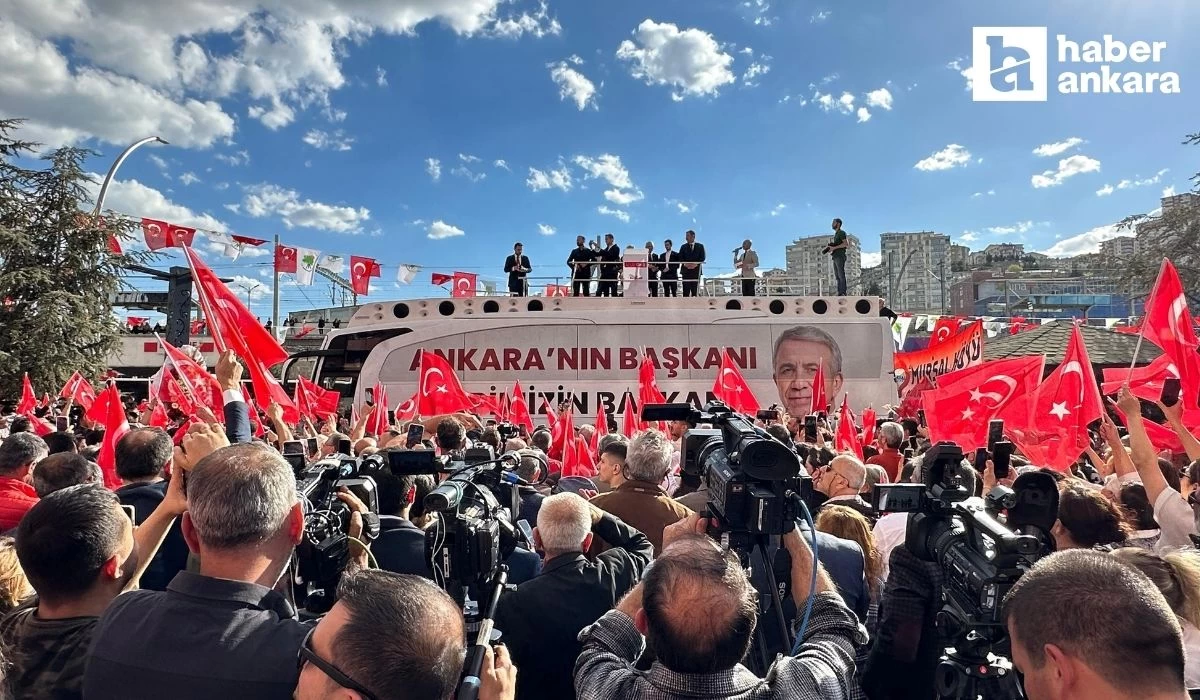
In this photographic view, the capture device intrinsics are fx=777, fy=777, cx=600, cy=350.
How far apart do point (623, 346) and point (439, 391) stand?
5.88 metres

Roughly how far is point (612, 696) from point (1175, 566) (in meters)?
1.66

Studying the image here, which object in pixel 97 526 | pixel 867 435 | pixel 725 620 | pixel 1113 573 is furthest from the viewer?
pixel 867 435

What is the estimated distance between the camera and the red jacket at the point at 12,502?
3.50 meters

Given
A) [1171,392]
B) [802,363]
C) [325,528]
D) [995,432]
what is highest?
[1171,392]

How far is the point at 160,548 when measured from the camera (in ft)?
10.2

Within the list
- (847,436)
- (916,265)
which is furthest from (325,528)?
(916,265)

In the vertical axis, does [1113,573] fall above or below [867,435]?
above

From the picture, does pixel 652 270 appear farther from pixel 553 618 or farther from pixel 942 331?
pixel 553 618

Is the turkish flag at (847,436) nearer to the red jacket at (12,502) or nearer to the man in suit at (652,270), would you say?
the red jacket at (12,502)

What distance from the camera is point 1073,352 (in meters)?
6.13

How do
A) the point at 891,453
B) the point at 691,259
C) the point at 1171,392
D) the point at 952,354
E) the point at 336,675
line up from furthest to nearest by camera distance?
the point at 691,259 → the point at 952,354 → the point at 891,453 → the point at 1171,392 → the point at 336,675

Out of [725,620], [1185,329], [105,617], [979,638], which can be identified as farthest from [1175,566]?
[1185,329]

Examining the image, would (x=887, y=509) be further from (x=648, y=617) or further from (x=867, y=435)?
(x=867, y=435)

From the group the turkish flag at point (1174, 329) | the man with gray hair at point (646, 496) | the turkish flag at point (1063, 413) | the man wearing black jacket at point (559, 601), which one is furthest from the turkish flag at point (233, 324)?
the turkish flag at point (1174, 329)
